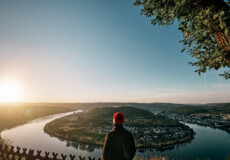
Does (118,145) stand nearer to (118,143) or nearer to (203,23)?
(118,143)

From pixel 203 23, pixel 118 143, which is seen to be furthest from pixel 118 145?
pixel 203 23

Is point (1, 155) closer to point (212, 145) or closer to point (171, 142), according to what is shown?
point (171, 142)

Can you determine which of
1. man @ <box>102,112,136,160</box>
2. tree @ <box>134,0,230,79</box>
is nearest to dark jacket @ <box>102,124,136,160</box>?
man @ <box>102,112,136,160</box>

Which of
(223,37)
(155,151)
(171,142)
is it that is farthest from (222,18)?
(171,142)

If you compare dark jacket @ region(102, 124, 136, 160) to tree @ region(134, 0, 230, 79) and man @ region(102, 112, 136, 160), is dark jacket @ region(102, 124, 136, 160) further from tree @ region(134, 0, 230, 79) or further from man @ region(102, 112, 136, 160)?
tree @ region(134, 0, 230, 79)

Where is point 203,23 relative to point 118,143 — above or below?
above

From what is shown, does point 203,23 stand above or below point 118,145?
above
